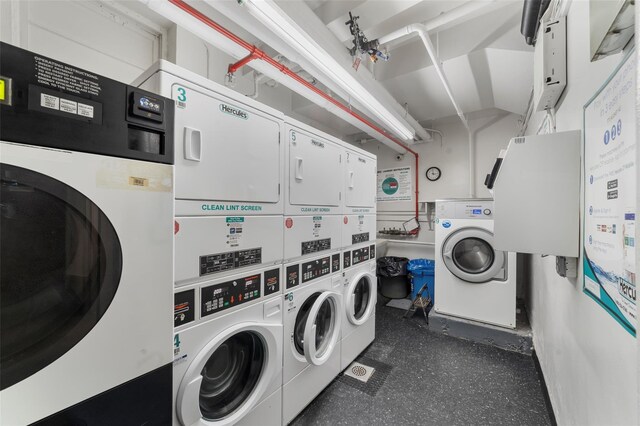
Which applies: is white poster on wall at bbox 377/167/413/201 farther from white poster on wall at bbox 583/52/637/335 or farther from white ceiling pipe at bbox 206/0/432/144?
white poster on wall at bbox 583/52/637/335

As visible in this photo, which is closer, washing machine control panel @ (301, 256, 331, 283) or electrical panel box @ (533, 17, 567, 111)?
electrical panel box @ (533, 17, 567, 111)

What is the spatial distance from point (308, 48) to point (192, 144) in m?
0.89

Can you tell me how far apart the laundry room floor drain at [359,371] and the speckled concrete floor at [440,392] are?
111mm

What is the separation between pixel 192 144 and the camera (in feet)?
3.50

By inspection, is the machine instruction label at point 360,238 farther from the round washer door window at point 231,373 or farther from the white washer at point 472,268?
the round washer door window at point 231,373

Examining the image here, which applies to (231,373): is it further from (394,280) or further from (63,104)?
(394,280)

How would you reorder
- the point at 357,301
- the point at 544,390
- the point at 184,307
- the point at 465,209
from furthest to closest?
the point at 465,209 < the point at 357,301 < the point at 544,390 < the point at 184,307

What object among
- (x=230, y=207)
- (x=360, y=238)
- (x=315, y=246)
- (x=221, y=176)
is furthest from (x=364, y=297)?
(x=221, y=176)

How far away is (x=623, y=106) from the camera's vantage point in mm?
688

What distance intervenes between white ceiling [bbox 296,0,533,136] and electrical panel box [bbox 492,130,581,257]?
1.13 m

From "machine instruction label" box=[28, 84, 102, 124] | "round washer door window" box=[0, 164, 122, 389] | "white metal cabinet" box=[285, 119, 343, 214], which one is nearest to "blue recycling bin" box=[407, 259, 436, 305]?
"white metal cabinet" box=[285, 119, 343, 214]

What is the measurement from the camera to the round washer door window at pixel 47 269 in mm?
532

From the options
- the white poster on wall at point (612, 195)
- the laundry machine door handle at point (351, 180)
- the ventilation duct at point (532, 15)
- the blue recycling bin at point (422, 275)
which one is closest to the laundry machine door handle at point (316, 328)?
the laundry machine door handle at point (351, 180)

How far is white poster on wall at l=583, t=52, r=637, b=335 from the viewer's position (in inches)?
25.6
